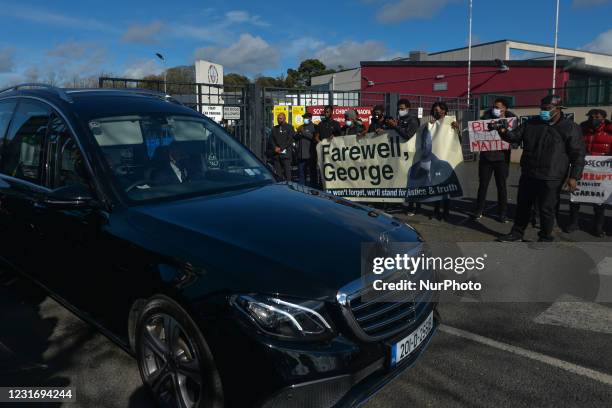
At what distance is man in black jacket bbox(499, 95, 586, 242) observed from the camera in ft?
19.9

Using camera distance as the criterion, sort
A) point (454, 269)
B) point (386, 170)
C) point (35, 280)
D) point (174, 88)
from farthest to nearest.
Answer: point (174, 88), point (386, 170), point (454, 269), point (35, 280)

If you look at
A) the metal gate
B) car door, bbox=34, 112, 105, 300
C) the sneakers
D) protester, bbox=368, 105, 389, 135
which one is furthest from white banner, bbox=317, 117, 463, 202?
car door, bbox=34, 112, 105, 300

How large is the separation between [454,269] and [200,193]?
3245 mm

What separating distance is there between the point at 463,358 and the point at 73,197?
2.84m

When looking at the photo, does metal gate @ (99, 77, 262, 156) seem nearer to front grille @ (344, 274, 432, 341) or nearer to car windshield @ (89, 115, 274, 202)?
car windshield @ (89, 115, 274, 202)

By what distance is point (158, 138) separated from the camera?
3627 mm

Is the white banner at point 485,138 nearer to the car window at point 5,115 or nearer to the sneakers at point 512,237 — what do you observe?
the sneakers at point 512,237

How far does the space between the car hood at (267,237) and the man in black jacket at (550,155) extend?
147 inches

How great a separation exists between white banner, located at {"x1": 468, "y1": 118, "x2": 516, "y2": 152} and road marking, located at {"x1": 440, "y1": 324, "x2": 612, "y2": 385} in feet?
14.9

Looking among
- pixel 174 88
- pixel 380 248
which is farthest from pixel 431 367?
pixel 174 88

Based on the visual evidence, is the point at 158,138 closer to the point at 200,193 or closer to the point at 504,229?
the point at 200,193

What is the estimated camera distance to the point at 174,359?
2.61m

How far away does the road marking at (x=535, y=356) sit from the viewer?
3266mm

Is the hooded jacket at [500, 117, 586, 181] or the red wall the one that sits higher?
the red wall
